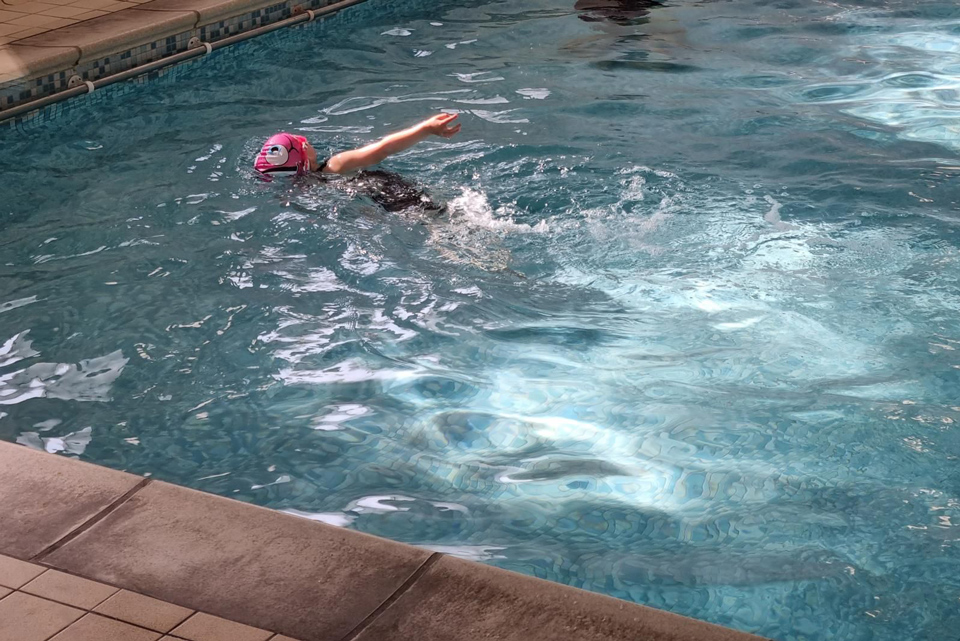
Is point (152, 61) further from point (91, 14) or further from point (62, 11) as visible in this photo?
point (62, 11)

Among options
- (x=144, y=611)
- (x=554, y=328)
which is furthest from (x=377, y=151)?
(x=144, y=611)

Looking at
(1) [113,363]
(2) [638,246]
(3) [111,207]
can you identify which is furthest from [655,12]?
(1) [113,363]

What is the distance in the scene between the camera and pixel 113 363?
14.5 feet

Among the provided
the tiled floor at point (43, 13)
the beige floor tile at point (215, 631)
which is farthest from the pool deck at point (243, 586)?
the tiled floor at point (43, 13)

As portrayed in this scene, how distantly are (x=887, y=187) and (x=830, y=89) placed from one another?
2.14 meters

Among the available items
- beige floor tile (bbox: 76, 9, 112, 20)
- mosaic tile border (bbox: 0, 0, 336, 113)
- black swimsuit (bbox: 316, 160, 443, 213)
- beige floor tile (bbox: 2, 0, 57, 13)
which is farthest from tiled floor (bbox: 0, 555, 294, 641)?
beige floor tile (bbox: 2, 0, 57, 13)

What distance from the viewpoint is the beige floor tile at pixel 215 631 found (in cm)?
249

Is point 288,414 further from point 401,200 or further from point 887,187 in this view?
point 887,187

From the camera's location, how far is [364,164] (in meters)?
5.84

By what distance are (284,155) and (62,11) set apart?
4170 millimetres

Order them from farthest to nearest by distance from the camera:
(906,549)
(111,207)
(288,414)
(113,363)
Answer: (111,207) < (113,363) < (288,414) < (906,549)

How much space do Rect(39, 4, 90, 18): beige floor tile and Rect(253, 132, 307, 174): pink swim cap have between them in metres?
3.82

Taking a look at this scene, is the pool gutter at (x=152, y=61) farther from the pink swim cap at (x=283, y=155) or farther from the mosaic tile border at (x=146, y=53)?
the pink swim cap at (x=283, y=155)

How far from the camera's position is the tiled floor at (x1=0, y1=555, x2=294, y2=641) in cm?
251
